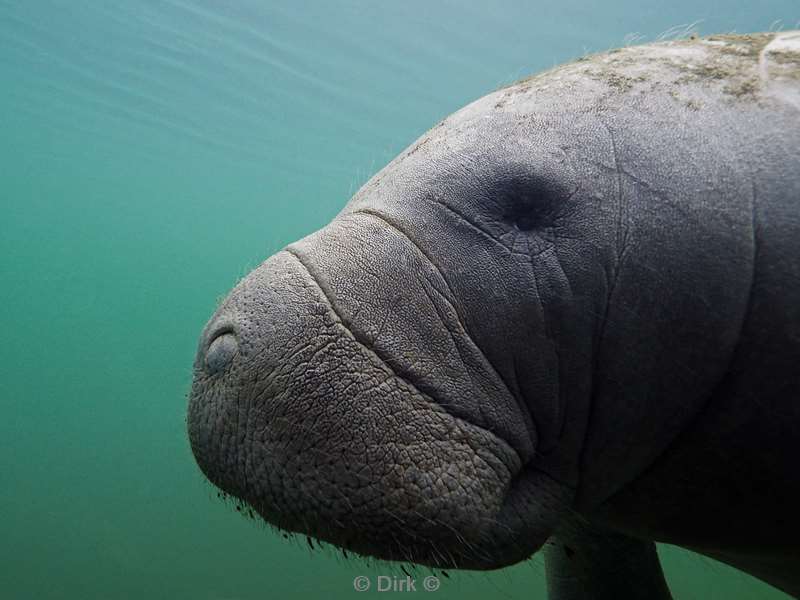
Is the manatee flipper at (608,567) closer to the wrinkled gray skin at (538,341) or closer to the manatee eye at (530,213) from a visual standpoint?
the wrinkled gray skin at (538,341)

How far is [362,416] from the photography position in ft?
4.01

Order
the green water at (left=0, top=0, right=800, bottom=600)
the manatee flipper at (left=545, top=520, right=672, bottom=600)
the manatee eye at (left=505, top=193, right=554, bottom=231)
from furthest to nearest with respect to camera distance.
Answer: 1. the green water at (left=0, top=0, right=800, bottom=600)
2. the manatee flipper at (left=545, top=520, right=672, bottom=600)
3. the manatee eye at (left=505, top=193, right=554, bottom=231)

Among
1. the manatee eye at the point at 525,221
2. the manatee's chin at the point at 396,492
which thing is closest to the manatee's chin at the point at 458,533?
the manatee's chin at the point at 396,492

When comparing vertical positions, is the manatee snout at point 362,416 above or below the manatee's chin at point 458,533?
above

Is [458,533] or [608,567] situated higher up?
[458,533]

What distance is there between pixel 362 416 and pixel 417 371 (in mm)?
138

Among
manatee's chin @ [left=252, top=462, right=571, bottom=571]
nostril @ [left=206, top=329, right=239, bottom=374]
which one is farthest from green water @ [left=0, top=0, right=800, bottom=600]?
nostril @ [left=206, top=329, right=239, bottom=374]

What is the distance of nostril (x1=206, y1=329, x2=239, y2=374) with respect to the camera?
4.26 feet

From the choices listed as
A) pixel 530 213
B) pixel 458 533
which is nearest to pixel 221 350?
pixel 458 533

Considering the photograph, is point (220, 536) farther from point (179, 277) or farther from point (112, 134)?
point (179, 277)

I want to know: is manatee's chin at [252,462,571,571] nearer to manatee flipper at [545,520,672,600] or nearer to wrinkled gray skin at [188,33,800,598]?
wrinkled gray skin at [188,33,800,598]

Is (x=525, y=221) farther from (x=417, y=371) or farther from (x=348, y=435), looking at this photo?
(x=348, y=435)

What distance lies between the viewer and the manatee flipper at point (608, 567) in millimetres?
2389

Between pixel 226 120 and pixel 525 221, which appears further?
pixel 226 120
